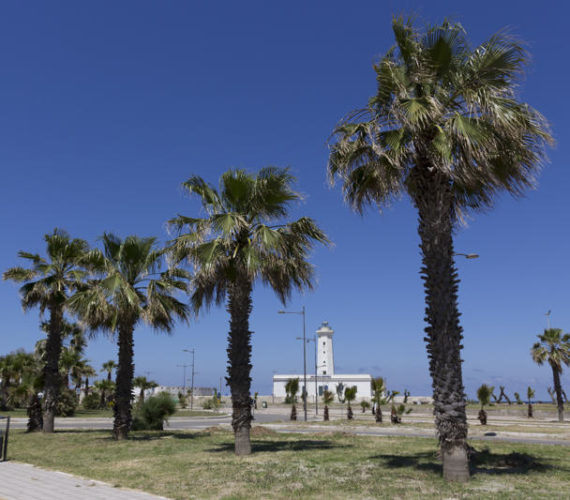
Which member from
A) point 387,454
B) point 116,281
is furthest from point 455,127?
point 116,281

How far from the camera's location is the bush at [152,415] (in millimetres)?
26047

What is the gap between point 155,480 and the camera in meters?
10.2

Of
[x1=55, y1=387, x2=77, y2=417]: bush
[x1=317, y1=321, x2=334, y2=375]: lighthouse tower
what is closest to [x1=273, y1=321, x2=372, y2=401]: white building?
[x1=317, y1=321, x2=334, y2=375]: lighthouse tower

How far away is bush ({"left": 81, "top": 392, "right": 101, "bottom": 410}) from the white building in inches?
1265

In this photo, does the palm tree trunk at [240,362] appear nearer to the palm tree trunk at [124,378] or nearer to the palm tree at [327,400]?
the palm tree trunk at [124,378]

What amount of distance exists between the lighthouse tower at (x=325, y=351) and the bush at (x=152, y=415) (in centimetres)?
7755

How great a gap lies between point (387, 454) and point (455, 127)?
9240 millimetres

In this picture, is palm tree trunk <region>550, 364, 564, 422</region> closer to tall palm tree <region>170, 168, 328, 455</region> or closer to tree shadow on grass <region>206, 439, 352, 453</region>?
tree shadow on grass <region>206, 439, 352, 453</region>

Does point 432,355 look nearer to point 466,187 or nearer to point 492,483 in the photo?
point 492,483

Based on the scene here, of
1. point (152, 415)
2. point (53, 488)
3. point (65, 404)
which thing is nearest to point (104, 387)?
point (65, 404)

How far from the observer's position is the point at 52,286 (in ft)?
73.8

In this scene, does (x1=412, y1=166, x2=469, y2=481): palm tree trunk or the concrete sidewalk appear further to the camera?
(x1=412, y1=166, x2=469, y2=481): palm tree trunk

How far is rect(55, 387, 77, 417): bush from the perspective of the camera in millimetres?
41312

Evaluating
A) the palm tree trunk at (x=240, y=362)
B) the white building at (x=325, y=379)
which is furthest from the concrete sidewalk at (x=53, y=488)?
the white building at (x=325, y=379)
